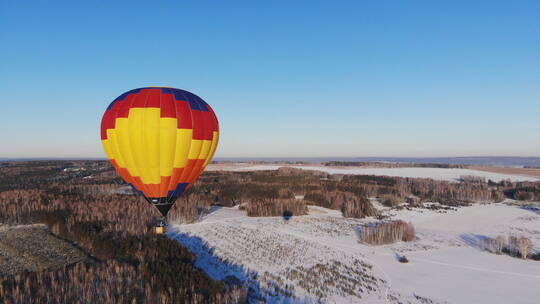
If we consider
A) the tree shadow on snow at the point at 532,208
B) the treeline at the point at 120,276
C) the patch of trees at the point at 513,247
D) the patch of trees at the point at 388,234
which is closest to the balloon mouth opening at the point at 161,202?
the treeline at the point at 120,276

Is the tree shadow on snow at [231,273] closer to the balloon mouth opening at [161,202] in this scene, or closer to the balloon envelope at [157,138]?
the balloon mouth opening at [161,202]

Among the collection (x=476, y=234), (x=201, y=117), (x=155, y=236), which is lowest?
(x=476, y=234)

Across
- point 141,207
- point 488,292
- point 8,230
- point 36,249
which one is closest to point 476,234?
point 488,292

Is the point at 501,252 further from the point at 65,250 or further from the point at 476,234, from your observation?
the point at 65,250

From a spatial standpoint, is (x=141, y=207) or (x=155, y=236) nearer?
(x=155, y=236)

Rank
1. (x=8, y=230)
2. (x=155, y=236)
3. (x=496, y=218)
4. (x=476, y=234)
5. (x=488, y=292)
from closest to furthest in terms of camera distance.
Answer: (x=488, y=292)
(x=155, y=236)
(x=8, y=230)
(x=476, y=234)
(x=496, y=218)
